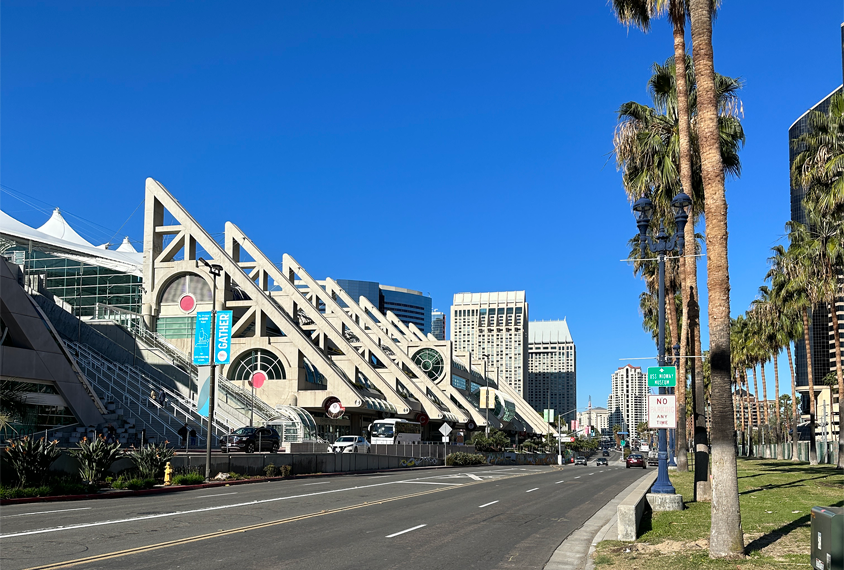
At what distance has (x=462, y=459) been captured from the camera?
58.5 m

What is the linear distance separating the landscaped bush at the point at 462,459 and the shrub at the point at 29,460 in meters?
37.6

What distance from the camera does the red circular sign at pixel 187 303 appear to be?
6962cm

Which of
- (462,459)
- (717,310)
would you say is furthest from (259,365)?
(717,310)

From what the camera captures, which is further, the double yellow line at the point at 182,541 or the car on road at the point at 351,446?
the car on road at the point at 351,446

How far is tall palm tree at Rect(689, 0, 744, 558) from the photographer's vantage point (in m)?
11.1

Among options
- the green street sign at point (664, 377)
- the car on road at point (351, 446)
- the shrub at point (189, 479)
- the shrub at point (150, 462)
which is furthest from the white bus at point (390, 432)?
the green street sign at point (664, 377)

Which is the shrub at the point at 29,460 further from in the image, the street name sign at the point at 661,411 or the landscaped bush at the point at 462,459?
the landscaped bush at the point at 462,459

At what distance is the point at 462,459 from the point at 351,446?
12772 mm

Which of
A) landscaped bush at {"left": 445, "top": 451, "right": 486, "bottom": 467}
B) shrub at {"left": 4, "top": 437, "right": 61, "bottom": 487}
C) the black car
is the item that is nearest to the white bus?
landscaped bush at {"left": 445, "top": 451, "right": 486, "bottom": 467}

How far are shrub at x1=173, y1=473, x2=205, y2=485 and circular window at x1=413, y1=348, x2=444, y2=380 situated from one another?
71944 millimetres

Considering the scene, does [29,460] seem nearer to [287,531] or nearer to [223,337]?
[287,531]

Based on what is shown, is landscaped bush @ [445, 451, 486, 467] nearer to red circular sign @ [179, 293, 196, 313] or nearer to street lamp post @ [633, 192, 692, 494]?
red circular sign @ [179, 293, 196, 313]

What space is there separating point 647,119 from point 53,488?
971 inches

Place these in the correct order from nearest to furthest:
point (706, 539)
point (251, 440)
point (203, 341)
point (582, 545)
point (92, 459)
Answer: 1. point (706, 539)
2. point (582, 545)
3. point (92, 459)
4. point (203, 341)
5. point (251, 440)
